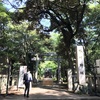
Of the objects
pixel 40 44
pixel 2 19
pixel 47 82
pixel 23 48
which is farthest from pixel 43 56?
pixel 2 19

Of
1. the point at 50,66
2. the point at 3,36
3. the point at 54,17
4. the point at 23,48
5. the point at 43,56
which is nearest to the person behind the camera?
the point at 3,36

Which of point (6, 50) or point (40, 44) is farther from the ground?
point (40, 44)


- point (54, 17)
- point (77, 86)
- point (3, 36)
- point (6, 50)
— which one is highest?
point (54, 17)

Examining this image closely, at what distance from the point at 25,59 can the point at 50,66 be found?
2316 cm

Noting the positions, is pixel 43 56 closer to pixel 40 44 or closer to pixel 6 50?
pixel 40 44

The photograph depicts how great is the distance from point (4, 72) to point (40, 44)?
15665mm

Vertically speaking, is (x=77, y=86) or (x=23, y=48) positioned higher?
(x=23, y=48)

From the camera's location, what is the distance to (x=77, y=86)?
1553 cm

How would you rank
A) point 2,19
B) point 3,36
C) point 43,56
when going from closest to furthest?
→ 1. point 2,19
2. point 3,36
3. point 43,56

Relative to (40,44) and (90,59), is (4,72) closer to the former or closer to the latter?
(90,59)

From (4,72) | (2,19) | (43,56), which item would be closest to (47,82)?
→ (4,72)

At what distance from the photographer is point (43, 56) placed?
37562 millimetres

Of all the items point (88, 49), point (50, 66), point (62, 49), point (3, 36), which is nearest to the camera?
point (3, 36)

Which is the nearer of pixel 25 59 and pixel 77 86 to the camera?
pixel 77 86
